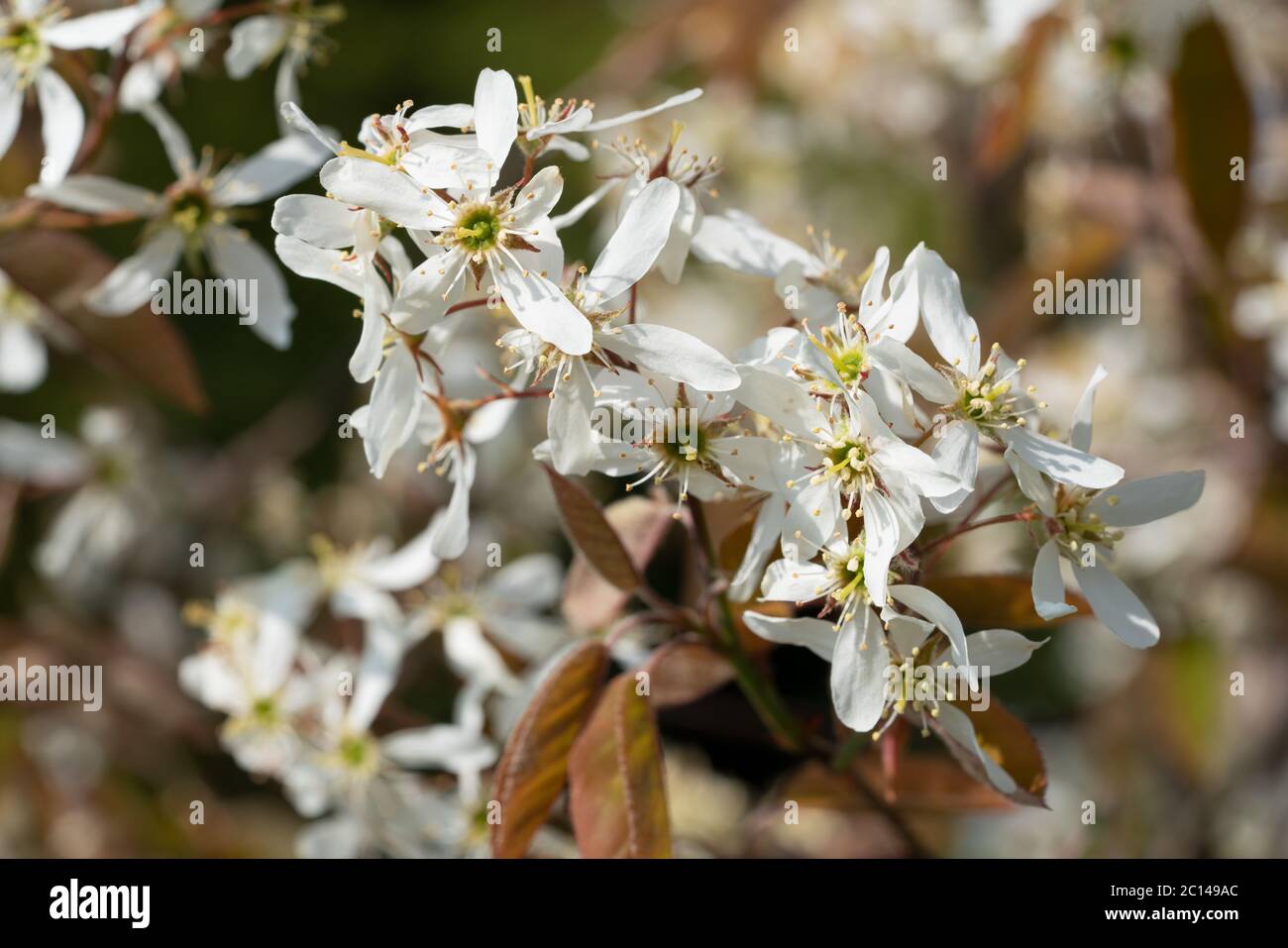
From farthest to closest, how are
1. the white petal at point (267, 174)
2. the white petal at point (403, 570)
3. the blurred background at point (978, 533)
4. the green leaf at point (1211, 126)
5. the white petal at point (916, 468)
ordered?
the blurred background at point (978, 533) → the green leaf at point (1211, 126) → the white petal at point (403, 570) → the white petal at point (267, 174) → the white petal at point (916, 468)

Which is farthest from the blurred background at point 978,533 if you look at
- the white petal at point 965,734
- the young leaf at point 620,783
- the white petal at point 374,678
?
the white petal at point 965,734

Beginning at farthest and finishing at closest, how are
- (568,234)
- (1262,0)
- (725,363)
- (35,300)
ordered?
(568,234) < (1262,0) < (35,300) < (725,363)

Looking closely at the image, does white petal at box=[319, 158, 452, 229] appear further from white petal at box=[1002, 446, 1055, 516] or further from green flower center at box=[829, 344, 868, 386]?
white petal at box=[1002, 446, 1055, 516]

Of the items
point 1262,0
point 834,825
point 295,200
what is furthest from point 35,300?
point 1262,0

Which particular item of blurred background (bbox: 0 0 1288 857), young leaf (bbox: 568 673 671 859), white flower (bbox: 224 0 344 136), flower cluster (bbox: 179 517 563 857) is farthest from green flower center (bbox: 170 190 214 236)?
young leaf (bbox: 568 673 671 859)

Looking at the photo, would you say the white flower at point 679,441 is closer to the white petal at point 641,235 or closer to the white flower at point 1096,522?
the white petal at point 641,235

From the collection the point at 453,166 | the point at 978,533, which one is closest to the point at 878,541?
the point at 453,166
